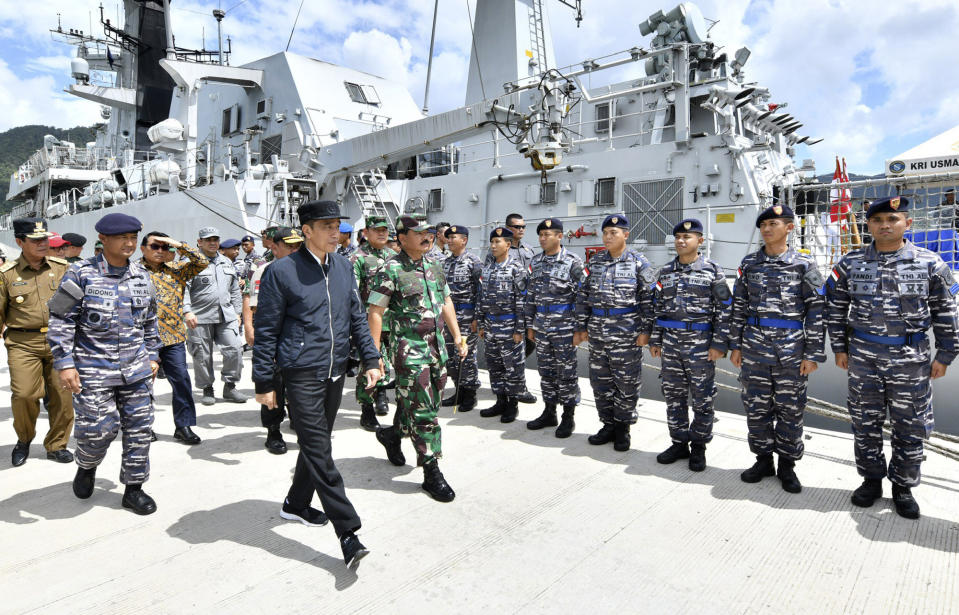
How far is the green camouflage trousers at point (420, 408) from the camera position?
3.18 m

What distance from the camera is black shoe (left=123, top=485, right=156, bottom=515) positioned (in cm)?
297

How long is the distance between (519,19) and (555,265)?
32.2 ft

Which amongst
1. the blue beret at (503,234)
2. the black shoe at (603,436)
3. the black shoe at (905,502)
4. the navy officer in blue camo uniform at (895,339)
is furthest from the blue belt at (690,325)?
the blue beret at (503,234)

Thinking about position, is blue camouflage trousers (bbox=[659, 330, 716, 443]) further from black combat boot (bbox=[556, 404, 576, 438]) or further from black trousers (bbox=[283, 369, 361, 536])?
black trousers (bbox=[283, 369, 361, 536])

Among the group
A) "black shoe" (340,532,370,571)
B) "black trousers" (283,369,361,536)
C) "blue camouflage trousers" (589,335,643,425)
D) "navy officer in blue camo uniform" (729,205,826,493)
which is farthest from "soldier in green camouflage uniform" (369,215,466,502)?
"navy officer in blue camo uniform" (729,205,826,493)

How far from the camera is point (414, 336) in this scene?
3.21 m

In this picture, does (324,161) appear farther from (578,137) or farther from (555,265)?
(555,265)

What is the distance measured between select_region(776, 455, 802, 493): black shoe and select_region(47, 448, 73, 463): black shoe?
4.69 m

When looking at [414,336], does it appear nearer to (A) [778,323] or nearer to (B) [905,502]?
(A) [778,323]

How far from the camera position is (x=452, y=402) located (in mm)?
5555

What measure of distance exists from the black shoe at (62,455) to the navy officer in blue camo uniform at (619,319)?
12.4 ft

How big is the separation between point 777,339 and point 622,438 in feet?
4.32


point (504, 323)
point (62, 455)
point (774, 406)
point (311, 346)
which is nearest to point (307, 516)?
point (311, 346)

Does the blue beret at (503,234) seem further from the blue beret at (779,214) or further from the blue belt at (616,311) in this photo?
the blue beret at (779,214)
